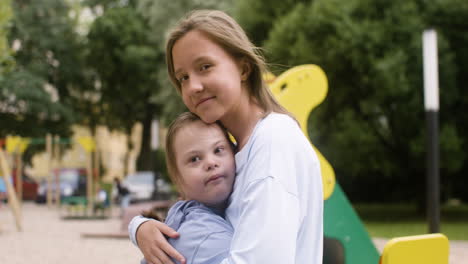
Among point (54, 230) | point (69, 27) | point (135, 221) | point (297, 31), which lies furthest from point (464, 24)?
point (69, 27)

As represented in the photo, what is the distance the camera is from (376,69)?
1504 centimetres

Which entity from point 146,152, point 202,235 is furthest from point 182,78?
point 146,152

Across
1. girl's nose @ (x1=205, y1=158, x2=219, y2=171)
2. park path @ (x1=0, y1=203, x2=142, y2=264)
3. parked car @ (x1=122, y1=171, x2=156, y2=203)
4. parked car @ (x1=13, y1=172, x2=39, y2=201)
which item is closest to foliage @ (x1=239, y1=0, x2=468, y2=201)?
park path @ (x1=0, y1=203, x2=142, y2=264)

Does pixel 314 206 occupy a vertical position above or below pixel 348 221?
above

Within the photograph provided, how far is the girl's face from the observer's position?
1657 millimetres

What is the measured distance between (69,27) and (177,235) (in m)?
29.8

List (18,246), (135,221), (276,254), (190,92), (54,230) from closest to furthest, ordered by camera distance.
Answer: (276,254), (190,92), (135,221), (18,246), (54,230)

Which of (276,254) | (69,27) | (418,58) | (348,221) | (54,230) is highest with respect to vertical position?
(69,27)

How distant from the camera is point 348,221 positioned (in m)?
5.19

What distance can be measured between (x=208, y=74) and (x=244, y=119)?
16 cm

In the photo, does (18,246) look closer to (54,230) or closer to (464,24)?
(54,230)

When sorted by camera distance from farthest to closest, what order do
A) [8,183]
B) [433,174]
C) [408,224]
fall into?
[408,224] < [8,183] < [433,174]

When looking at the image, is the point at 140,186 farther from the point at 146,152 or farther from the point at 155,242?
the point at 155,242

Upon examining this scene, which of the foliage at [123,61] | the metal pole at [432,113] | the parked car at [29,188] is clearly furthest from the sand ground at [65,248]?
the parked car at [29,188]
